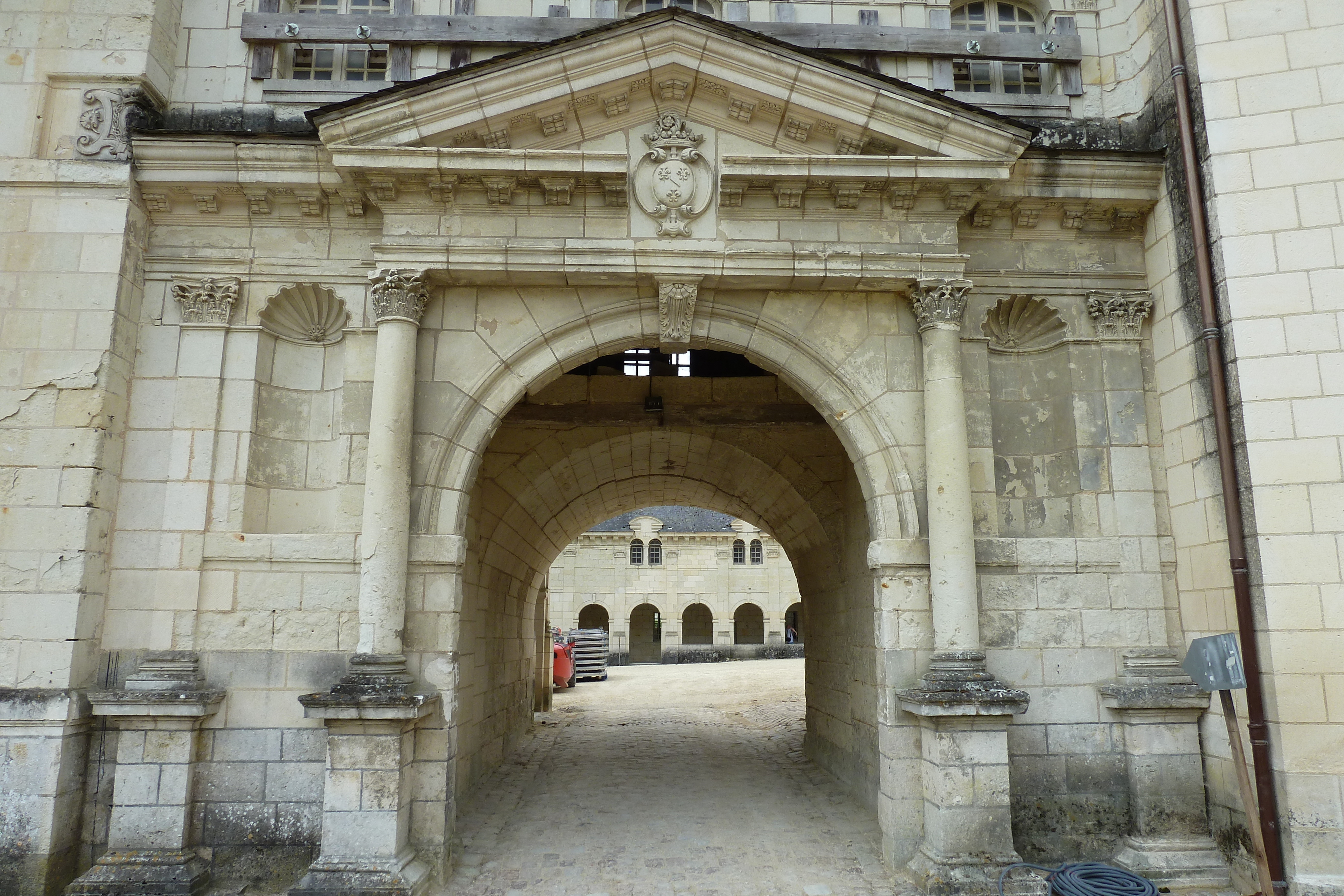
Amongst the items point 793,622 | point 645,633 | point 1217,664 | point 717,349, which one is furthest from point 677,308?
point 793,622

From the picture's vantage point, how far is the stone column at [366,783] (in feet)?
16.7

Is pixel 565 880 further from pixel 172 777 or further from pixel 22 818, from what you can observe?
pixel 22 818

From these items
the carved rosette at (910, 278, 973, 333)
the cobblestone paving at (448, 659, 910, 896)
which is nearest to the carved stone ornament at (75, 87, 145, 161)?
the cobblestone paving at (448, 659, 910, 896)

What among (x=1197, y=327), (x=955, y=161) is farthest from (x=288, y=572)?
(x=1197, y=327)

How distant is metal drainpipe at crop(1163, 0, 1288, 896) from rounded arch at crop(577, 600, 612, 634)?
2967cm

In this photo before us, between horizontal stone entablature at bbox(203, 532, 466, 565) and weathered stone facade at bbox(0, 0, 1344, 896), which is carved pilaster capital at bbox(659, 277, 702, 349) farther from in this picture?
horizontal stone entablature at bbox(203, 532, 466, 565)

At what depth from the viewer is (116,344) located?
5809mm

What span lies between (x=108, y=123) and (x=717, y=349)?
4.50 m

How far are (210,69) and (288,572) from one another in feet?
12.5

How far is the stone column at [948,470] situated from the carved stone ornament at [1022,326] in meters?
0.64

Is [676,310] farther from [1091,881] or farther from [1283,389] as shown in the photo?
[1091,881]

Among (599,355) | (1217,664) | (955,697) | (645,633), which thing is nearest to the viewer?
(1217,664)

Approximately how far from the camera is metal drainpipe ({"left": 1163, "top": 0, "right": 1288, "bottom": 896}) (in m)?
5.05

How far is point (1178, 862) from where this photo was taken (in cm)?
553
